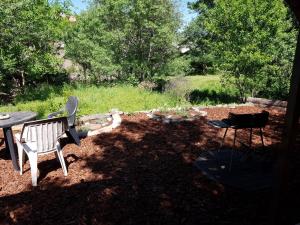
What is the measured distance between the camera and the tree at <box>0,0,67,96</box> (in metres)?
9.90

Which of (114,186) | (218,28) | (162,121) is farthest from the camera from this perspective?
(218,28)

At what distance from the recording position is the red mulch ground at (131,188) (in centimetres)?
304

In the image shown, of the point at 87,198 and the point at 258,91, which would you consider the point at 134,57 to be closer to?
the point at 258,91

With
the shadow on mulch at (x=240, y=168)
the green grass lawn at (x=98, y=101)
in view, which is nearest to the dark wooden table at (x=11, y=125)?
the shadow on mulch at (x=240, y=168)

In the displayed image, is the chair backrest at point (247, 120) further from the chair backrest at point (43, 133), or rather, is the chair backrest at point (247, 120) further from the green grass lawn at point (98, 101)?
the green grass lawn at point (98, 101)

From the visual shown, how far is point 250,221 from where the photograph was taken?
2908 millimetres

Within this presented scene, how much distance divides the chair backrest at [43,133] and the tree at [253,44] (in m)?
7.34

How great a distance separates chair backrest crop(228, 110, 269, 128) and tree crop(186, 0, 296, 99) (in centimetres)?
594

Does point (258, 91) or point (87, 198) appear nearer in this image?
point (87, 198)

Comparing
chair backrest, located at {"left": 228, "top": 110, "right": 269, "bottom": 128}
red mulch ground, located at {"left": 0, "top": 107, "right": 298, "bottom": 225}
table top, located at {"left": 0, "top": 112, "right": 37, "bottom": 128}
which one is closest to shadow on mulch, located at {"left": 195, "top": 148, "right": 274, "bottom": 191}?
red mulch ground, located at {"left": 0, "top": 107, "right": 298, "bottom": 225}

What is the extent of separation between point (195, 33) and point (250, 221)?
1956 centimetres

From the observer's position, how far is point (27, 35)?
35.3 ft

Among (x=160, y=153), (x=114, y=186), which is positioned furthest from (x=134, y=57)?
(x=114, y=186)

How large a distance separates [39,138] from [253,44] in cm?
795
